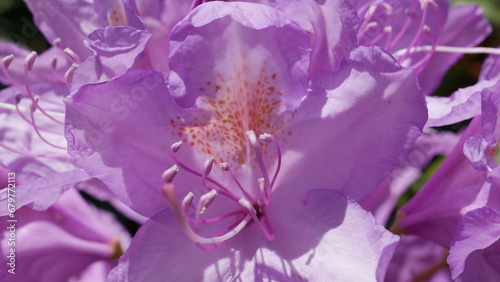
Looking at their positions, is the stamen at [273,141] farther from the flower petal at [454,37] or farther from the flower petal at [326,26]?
the flower petal at [454,37]

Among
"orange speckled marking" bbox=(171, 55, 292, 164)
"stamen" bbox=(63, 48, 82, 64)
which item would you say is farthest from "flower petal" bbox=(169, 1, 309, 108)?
"stamen" bbox=(63, 48, 82, 64)

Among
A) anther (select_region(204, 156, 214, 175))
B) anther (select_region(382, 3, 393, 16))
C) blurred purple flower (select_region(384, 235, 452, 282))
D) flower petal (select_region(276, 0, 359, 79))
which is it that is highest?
flower petal (select_region(276, 0, 359, 79))

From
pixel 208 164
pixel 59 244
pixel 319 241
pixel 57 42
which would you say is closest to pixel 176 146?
pixel 208 164

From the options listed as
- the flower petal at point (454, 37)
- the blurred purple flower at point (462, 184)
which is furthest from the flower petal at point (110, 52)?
the flower petal at point (454, 37)

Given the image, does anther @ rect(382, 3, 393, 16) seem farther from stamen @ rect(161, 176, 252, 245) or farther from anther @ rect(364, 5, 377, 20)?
stamen @ rect(161, 176, 252, 245)

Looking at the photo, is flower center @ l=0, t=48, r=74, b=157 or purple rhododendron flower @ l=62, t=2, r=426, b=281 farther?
flower center @ l=0, t=48, r=74, b=157

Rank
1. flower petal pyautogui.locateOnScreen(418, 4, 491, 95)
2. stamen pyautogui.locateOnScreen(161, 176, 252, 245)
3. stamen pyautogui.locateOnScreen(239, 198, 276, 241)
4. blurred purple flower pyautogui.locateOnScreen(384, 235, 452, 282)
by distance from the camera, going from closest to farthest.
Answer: stamen pyautogui.locateOnScreen(161, 176, 252, 245)
stamen pyautogui.locateOnScreen(239, 198, 276, 241)
flower petal pyautogui.locateOnScreen(418, 4, 491, 95)
blurred purple flower pyautogui.locateOnScreen(384, 235, 452, 282)

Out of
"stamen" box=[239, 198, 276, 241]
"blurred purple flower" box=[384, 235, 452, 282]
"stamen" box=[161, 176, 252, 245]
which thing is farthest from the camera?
"blurred purple flower" box=[384, 235, 452, 282]

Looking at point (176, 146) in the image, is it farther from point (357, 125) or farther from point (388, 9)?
point (388, 9)

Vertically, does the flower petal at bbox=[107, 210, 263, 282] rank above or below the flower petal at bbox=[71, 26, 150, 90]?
below
